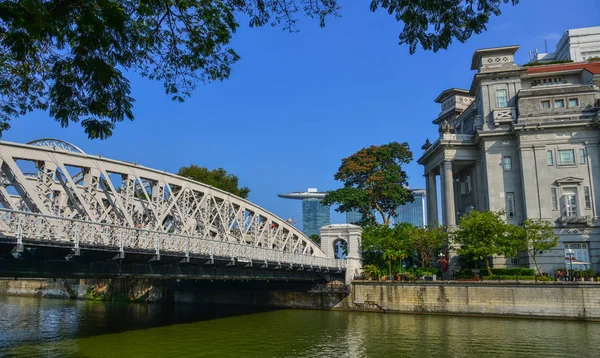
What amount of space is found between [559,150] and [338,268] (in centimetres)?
2367

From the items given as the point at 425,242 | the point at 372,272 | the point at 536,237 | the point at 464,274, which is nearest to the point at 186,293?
the point at 372,272

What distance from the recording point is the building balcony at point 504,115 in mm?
47625

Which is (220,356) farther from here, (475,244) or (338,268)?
(475,244)

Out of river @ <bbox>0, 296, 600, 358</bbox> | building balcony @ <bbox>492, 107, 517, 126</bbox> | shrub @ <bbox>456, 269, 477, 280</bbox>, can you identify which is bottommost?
river @ <bbox>0, 296, 600, 358</bbox>

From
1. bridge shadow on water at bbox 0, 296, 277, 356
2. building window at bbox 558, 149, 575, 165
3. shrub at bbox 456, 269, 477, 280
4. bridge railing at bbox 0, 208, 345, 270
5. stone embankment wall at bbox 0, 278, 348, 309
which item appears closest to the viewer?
bridge railing at bbox 0, 208, 345, 270

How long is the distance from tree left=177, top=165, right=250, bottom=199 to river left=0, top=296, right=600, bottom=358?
1842cm

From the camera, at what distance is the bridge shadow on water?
2713 cm

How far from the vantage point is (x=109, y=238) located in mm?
21406

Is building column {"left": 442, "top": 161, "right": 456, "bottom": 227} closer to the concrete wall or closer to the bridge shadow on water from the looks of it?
the concrete wall

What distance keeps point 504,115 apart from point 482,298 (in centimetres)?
2015

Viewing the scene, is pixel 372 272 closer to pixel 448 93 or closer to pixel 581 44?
pixel 448 93

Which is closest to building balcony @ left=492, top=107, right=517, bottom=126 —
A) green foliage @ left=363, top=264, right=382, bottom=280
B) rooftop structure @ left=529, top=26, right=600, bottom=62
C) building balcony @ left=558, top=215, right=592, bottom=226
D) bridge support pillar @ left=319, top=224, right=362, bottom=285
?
building balcony @ left=558, top=215, right=592, bottom=226

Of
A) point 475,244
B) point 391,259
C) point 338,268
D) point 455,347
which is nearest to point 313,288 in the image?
point 338,268

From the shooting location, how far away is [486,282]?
3706 cm
